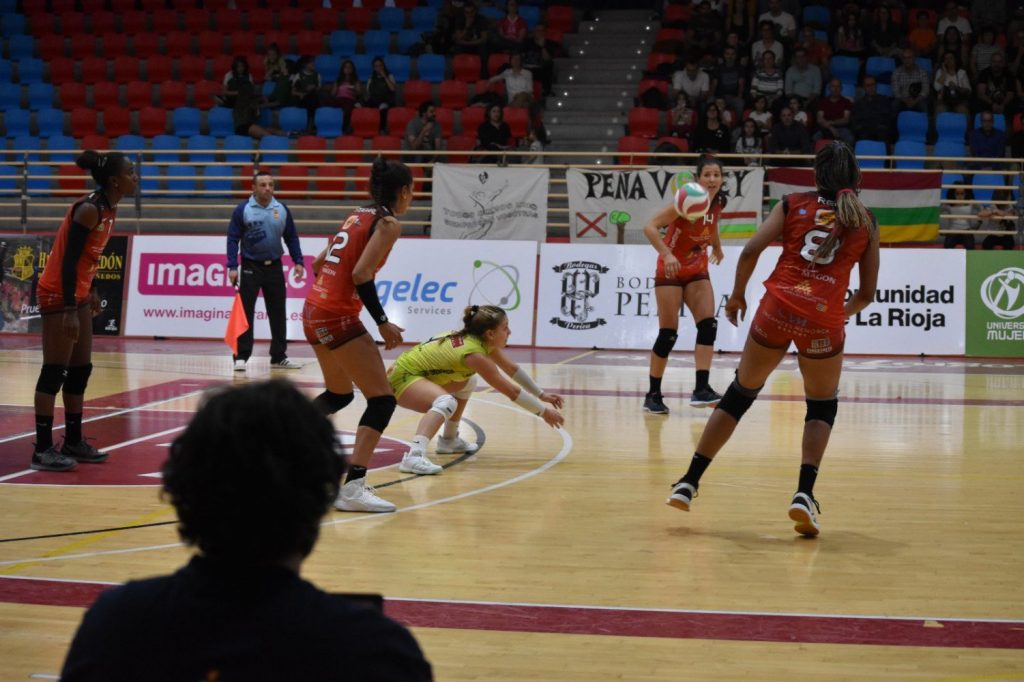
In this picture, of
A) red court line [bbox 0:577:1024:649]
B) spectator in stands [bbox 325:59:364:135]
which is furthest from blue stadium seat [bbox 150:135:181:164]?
red court line [bbox 0:577:1024:649]

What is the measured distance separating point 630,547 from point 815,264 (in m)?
1.61

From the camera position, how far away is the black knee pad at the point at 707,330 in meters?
10.3

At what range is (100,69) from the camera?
23.2 meters

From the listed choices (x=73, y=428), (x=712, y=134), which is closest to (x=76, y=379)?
(x=73, y=428)

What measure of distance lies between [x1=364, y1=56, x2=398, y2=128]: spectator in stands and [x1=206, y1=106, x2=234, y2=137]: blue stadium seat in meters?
2.48

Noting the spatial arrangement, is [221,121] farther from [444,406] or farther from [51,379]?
[444,406]

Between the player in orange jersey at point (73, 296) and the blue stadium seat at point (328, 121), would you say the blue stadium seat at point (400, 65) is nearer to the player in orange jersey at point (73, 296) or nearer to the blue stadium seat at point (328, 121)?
the blue stadium seat at point (328, 121)

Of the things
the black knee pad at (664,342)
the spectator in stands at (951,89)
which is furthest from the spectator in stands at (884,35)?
the black knee pad at (664,342)

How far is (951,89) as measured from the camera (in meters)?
19.2

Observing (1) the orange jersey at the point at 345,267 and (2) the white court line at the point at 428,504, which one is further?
(1) the orange jersey at the point at 345,267

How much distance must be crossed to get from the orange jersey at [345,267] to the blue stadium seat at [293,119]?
15.2 m

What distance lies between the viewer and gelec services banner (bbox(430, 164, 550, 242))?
17219 mm

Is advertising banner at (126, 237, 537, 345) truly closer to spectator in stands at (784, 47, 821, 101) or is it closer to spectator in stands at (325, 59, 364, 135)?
spectator in stands at (325, 59, 364, 135)

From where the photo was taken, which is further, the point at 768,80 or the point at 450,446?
the point at 768,80
